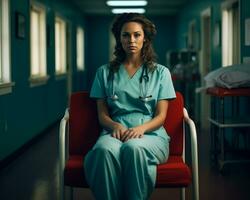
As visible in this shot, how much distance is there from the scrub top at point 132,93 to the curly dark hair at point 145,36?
4 centimetres

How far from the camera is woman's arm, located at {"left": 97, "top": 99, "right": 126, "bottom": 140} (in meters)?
2.34

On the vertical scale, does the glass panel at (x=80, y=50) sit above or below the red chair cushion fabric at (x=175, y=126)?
above

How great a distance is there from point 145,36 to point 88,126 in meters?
0.59

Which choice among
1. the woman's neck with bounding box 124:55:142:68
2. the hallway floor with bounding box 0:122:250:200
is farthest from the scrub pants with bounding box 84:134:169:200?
the hallway floor with bounding box 0:122:250:200

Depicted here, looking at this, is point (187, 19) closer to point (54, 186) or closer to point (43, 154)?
point (43, 154)

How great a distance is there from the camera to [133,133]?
7.61 ft

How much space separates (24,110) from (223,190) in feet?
8.73

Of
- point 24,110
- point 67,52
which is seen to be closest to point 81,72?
point 67,52

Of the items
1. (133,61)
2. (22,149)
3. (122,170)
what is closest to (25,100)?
(22,149)

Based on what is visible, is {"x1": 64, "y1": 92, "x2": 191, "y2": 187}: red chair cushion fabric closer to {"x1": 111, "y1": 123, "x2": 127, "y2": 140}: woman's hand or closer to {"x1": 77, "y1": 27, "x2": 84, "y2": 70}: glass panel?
{"x1": 111, "y1": 123, "x2": 127, "y2": 140}: woman's hand

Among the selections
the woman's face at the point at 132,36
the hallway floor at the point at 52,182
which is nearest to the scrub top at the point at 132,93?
the woman's face at the point at 132,36

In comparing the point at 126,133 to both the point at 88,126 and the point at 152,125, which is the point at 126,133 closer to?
the point at 152,125

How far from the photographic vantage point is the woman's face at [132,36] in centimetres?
247

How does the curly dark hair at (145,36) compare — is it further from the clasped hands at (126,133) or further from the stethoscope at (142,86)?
the clasped hands at (126,133)
